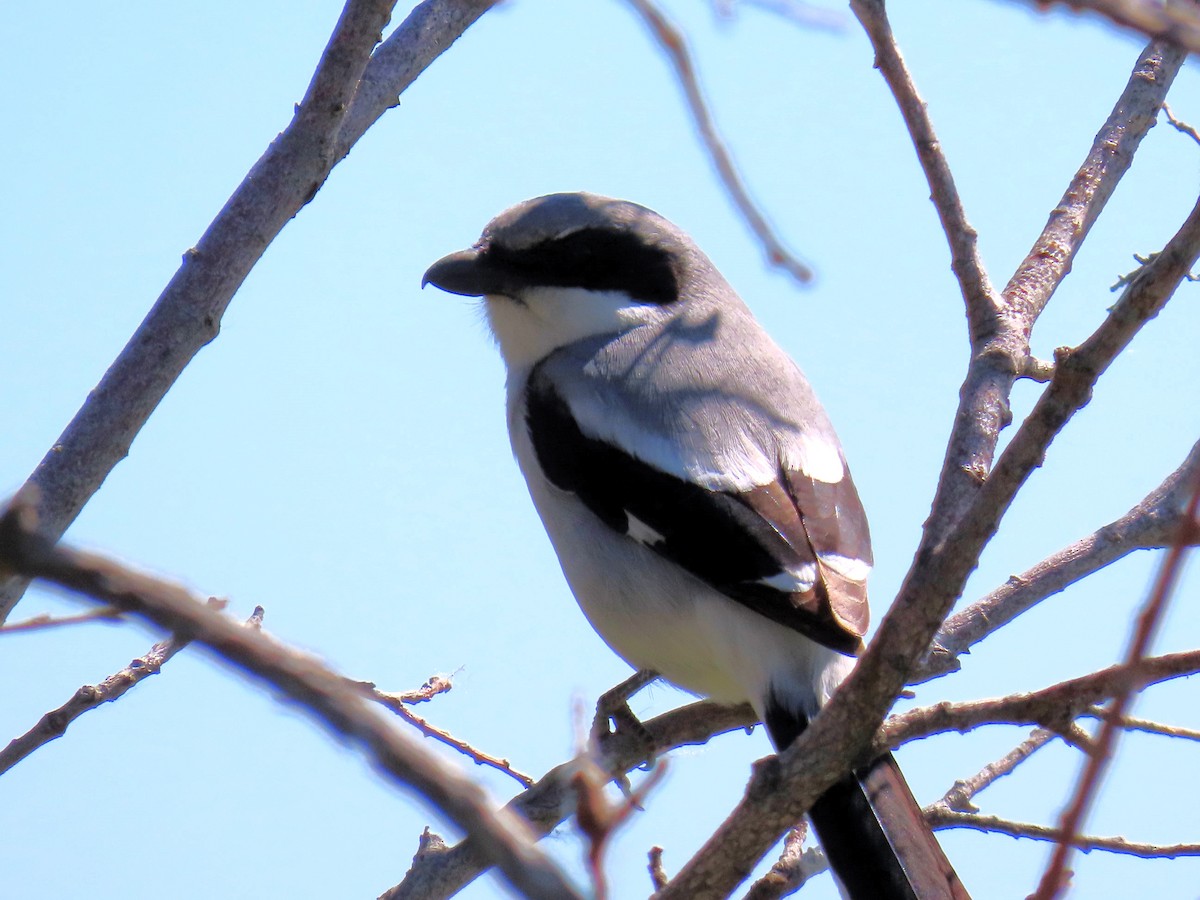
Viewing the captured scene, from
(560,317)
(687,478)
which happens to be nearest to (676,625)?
(687,478)

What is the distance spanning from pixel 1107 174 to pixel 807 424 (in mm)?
1104

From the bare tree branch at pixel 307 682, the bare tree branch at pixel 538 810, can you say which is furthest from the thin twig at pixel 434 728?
the bare tree branch at pixel 307 682

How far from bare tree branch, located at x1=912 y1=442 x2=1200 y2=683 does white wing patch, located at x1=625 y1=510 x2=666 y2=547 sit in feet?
2.19

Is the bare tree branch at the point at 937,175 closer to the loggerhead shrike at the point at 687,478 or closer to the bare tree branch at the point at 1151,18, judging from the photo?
the loggerhead shrike at the point at 687,478

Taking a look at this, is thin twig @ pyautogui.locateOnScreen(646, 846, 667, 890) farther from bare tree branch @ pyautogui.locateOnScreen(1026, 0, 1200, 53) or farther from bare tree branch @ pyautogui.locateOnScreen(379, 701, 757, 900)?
bare tree branch @ pyautogui.locateOnScreen(1026, 0, 1200, 53)

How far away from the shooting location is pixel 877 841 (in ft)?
7.53

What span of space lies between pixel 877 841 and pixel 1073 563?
107 centimetres

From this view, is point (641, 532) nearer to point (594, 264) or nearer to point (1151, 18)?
point (594, 264)

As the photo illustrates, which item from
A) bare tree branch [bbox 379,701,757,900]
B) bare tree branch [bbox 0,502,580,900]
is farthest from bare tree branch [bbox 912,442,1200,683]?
bare tree branch [bbox 0,502,580,900]

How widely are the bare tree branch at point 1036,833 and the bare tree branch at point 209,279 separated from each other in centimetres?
188

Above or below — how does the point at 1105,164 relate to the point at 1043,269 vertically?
above

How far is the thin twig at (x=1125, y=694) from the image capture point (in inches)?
26.5

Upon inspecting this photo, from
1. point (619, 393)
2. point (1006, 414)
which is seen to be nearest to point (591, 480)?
point (619, 393)

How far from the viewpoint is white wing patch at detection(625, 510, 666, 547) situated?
2.97m
